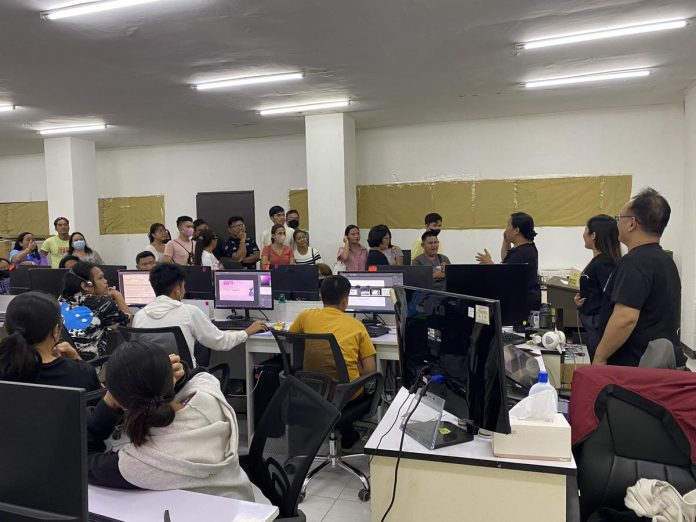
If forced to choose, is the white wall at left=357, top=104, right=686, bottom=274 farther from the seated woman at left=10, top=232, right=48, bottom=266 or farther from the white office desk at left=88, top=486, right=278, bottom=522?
the white office desk at left=88, top=486, right=278, bottom=522

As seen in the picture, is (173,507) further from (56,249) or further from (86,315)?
(56,249)

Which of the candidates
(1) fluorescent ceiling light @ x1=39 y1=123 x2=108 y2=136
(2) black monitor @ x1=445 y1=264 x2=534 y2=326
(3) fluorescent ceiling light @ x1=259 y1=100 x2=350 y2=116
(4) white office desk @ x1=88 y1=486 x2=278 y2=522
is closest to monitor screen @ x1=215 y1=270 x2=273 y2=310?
(2) black monitor @ x1=445 y1=264 x2=534 y2=326

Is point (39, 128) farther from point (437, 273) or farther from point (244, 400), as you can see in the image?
point (437, 273)

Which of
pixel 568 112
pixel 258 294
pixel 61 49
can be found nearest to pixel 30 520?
pixel 258 294

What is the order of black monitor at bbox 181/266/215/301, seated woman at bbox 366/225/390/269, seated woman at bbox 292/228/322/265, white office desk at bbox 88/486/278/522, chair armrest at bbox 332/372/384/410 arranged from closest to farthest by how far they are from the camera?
white office desk at bbox 88/486/278/522 < chair armrest at bbox 332/372/384/410 < black monitor at bbox 181/266/215/301 < seated woman at bbox 366/225/390/269 < seated woman at bbox 292/228/322/265

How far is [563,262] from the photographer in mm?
6629

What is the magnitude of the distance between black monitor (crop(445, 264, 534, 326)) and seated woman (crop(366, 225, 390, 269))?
1.78m

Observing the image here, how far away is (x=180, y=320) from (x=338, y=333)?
1.01 m

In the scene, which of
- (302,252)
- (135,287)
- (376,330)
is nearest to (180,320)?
(376,330)

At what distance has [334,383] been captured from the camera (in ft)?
A: 8.71

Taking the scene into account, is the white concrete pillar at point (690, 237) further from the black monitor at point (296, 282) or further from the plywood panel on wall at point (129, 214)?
the plywood panel on wall at point (129, 214)

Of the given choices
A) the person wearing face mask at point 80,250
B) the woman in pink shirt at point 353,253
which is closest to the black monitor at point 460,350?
the woman in pink shirt at point 353,253

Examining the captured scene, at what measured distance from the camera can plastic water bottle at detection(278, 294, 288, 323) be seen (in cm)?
392

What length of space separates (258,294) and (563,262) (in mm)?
4593
